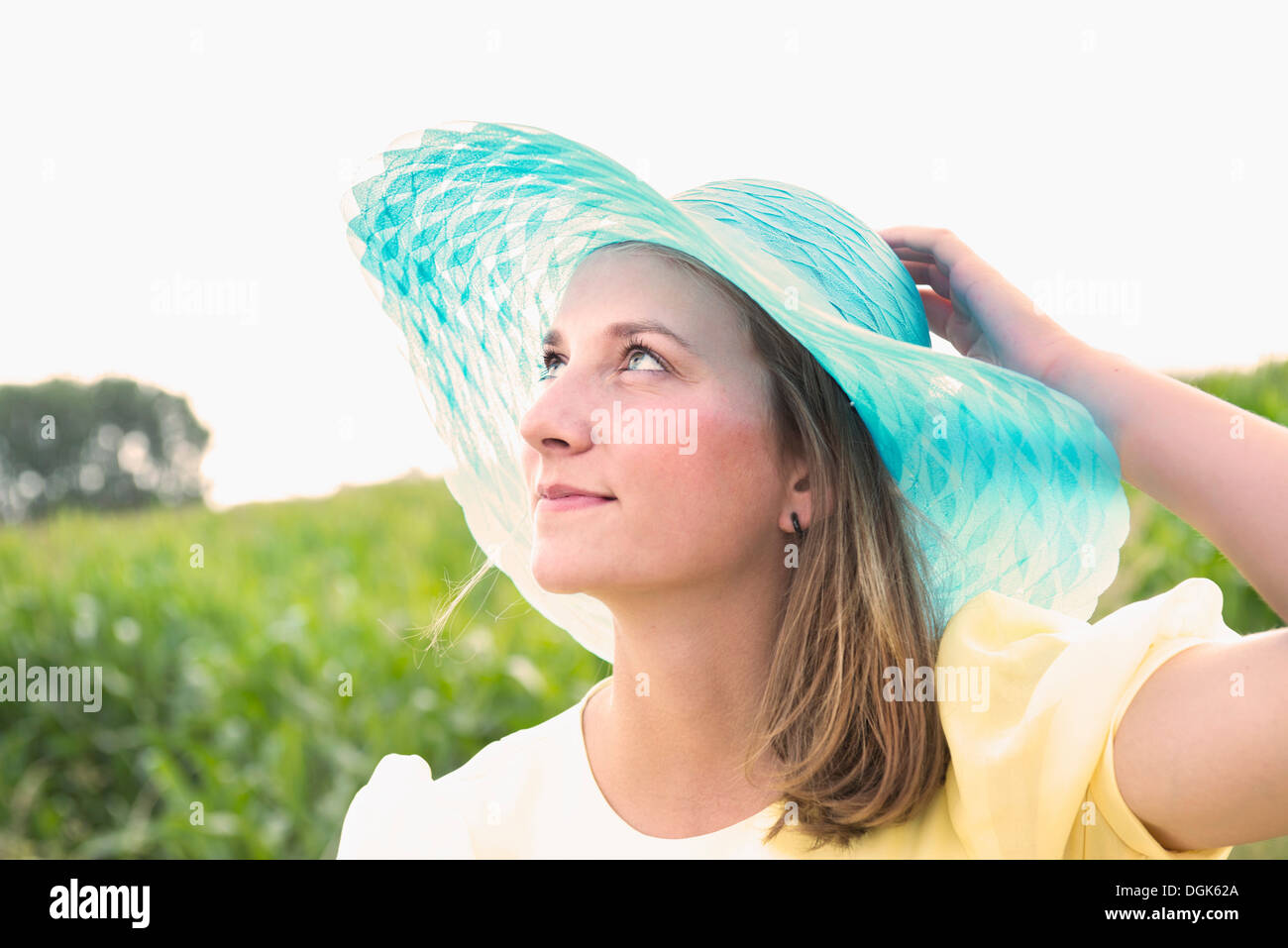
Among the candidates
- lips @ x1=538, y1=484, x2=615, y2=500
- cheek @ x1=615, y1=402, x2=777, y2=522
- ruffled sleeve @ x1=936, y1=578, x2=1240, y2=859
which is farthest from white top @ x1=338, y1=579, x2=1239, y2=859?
lips @ x1=538, y1=484, x2=615, y2=500

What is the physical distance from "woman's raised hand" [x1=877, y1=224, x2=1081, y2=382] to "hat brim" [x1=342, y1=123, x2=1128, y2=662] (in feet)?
0.29

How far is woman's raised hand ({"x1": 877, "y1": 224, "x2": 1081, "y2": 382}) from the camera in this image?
1911 mm

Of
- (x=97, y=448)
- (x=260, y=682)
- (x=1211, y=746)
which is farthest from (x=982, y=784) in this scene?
(x=97, y=448)

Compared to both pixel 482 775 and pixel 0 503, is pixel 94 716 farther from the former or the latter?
pixel 482 775

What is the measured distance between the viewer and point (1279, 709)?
143cm

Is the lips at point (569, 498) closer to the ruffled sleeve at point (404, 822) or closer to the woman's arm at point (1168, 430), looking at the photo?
the ruffled sleeve at point (404, 822)

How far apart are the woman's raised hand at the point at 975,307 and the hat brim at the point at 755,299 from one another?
3.4 inches

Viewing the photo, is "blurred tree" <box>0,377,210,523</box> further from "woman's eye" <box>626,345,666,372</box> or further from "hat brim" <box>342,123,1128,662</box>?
"woman's eye" <box>626,345,666,372</box>

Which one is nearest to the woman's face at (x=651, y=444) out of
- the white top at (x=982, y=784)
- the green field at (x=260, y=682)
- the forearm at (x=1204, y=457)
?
the white top at (x=982, y=784)

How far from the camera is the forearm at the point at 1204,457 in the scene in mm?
1578

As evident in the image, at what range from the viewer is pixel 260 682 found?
585cm

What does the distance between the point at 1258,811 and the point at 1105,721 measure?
21 centimetres
